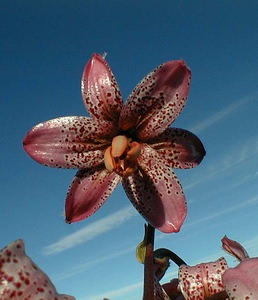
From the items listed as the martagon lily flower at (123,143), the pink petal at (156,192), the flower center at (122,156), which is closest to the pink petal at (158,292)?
the pink petal at (156,192)

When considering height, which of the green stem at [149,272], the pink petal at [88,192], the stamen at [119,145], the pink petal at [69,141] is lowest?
the green stem at [149,272]

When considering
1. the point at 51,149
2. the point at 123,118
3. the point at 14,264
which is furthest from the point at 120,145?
the point at 14,264

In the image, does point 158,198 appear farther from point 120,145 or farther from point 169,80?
point 169,80

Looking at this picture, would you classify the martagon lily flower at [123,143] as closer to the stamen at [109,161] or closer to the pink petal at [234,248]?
the stamen at [109,161]

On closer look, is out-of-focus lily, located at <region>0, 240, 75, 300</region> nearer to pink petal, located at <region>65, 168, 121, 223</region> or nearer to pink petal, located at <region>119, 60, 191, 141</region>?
pink petal, located at <region>65, 168, 121, 223</region>

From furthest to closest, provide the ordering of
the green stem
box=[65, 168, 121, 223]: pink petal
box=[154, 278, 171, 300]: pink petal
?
box=[65, 168, 121, 223]: pink petal
box=[154, 278, 171, 300]: pink petal
the green stem

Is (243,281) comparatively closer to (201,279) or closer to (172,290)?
(201,279)

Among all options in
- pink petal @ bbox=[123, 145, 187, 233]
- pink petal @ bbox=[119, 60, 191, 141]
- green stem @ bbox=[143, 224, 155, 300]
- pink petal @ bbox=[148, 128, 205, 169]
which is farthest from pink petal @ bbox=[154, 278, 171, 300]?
pink petal @ bbox=[119, 60, 191, 141]
